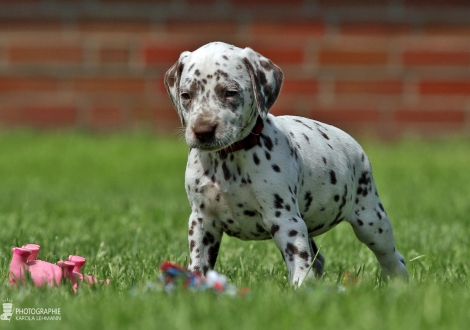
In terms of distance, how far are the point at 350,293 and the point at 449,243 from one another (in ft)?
11.0

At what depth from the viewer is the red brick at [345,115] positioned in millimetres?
14062

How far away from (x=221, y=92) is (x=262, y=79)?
33cm

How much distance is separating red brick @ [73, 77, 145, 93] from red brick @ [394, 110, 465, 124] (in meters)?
4.29

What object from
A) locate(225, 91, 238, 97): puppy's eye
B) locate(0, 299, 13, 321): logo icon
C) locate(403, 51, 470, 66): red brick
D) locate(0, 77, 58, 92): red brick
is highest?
locate(225, 91, 238, 97): puppy's eye

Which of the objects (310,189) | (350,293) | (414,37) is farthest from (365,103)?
(350,293)

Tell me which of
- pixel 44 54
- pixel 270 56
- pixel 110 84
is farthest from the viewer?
pixel 44 54

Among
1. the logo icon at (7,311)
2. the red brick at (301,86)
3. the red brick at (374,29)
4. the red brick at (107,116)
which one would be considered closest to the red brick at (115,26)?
the red brick at (107,116)

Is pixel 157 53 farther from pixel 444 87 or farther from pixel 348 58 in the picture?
pixel 444 87

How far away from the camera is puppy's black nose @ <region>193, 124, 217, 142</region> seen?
450 centimetres

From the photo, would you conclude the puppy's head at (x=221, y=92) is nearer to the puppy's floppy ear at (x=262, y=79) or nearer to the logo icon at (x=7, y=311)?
the puppy's floppy ear at (x=262, y=79)

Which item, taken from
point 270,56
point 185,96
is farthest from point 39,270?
point 270,56

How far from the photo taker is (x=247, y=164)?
4.77 meters

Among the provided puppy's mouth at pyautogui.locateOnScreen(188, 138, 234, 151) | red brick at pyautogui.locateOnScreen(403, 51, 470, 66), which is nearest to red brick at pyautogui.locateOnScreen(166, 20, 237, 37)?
red brick at pyautogui.locateOnScreen(403, 51, 470, 66)

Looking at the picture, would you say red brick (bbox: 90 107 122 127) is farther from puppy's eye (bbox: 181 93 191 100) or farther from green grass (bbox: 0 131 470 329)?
puppy's eye (bbox: 181 93 191 100)
